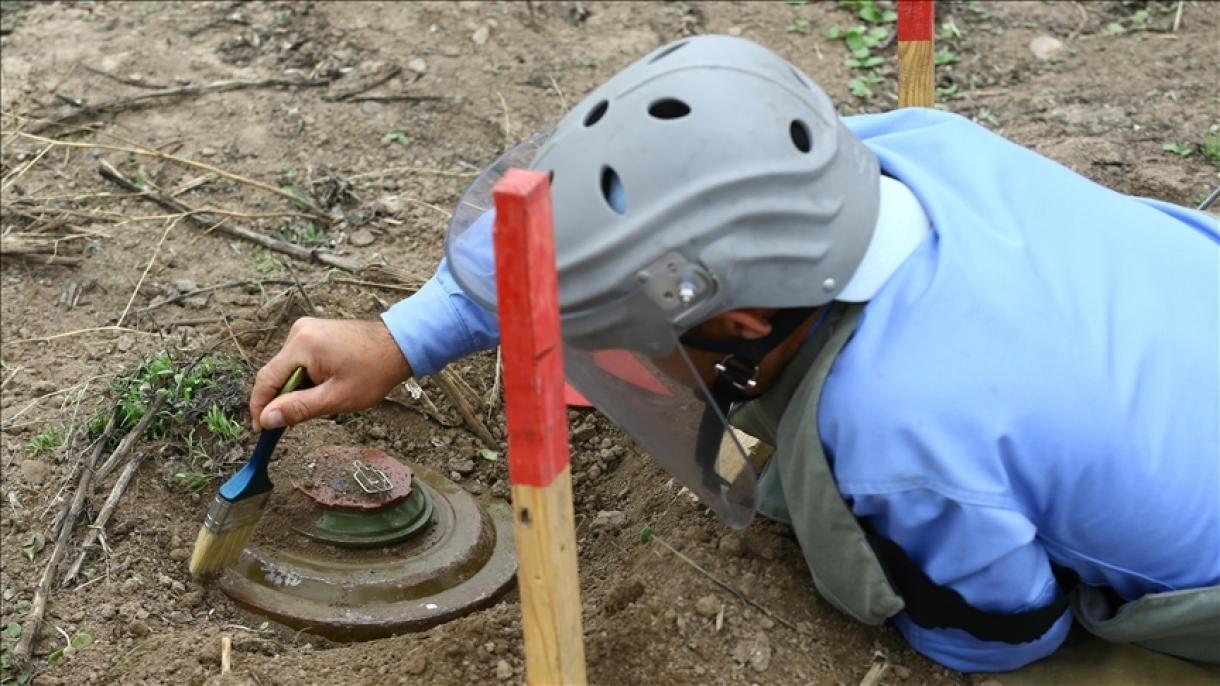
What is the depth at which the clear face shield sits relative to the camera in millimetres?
1933

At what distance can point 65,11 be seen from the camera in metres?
5.02

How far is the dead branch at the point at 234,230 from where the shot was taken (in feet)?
11.9

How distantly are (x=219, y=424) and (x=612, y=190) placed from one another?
149 centimetres

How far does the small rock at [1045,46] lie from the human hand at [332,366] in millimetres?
3037

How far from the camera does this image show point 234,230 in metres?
3.81

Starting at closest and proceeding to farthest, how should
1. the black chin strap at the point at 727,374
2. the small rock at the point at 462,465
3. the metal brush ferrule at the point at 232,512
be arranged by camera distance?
the black chin strap at the point at 727,374 → the metal brush ferrule at the point at 232,512 → the small rock at the point at 462,465

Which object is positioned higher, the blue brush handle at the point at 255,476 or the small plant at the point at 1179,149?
the blue brush handle at the point at 255,476

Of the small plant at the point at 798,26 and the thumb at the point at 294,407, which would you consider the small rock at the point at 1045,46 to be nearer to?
the small plant at the point at 798,26

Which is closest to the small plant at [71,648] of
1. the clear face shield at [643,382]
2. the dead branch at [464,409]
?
the dead branch at [464,409]

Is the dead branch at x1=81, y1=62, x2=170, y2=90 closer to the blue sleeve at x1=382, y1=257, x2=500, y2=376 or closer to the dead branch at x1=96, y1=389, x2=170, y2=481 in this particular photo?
the dead branch at x1=96, y1=389, x2=170, y2=481

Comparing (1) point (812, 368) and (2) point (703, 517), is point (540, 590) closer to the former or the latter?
(1) point (812, 368)

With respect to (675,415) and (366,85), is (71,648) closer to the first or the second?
(675,415)

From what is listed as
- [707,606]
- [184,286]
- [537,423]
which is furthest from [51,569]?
[537,423]

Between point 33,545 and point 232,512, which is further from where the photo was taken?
point 33,545
